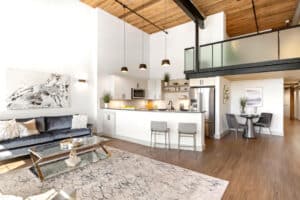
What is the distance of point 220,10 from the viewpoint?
612 centimetres

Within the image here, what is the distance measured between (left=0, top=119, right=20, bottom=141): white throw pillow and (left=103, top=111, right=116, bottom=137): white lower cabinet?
274cm

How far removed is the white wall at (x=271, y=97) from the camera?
6529 mm

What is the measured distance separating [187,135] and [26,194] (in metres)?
3.66

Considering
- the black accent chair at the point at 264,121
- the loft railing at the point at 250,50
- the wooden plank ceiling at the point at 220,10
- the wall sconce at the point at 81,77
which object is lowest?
the black accent chair at the point at 264,121

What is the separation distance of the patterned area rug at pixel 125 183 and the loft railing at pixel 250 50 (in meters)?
4.40

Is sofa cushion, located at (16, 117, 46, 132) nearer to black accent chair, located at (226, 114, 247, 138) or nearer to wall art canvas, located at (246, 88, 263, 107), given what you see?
black accent chair, located at (226, 114, 247, 138)

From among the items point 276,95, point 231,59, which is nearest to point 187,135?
point 231,59

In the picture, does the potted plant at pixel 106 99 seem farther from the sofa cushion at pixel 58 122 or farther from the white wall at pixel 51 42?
the sofa cushion at pixel 58 122

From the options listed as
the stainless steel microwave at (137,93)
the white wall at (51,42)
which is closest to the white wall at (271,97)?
the stainless steel microwave at (137,93)


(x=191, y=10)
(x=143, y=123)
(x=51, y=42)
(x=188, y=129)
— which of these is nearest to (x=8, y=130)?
(x=51, y=42)

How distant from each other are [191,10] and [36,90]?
18.9ft

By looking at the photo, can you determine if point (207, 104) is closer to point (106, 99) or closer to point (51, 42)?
point (106, 99)

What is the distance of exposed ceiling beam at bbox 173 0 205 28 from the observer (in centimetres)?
509

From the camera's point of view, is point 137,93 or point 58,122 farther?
point 137,93
